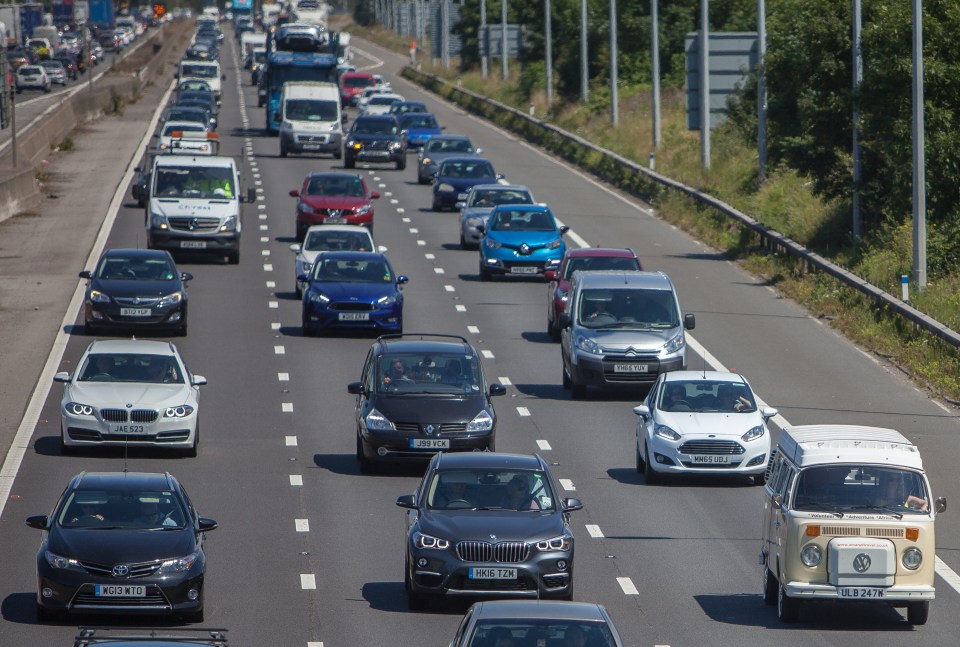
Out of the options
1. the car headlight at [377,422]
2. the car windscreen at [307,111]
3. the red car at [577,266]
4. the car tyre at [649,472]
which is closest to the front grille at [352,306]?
the red car at [577,266]

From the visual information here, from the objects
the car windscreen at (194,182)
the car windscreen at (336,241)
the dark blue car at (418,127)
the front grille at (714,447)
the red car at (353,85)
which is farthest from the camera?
the red car at (353,85)

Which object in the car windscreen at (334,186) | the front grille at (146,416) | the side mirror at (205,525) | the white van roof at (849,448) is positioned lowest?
the front grille at (146,416)

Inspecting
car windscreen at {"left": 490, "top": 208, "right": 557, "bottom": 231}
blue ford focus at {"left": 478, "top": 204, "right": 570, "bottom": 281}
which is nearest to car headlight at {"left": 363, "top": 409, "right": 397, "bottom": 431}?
blue ford focus at {"left": 478, "top": 204, "right": 570, "bottom": 281}

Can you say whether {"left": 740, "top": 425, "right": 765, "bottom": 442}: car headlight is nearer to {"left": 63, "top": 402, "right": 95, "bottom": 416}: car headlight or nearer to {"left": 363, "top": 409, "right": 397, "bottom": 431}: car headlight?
{"left": 363, "top": 409, "right": 397, "bottom": 431}: car headlight

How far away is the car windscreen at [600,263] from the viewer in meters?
35.1

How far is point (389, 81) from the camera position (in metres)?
118

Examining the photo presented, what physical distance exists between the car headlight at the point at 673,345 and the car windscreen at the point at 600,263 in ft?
17.7

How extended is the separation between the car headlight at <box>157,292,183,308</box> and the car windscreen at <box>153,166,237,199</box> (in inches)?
358

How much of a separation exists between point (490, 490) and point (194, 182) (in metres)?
26.4

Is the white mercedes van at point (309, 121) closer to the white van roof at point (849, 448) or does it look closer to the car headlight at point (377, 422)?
the car headlight at point (377, 422)

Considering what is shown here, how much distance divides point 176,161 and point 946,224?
1720cm

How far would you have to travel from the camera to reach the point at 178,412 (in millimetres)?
25031

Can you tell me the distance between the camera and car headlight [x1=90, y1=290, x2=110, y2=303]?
34094 mm

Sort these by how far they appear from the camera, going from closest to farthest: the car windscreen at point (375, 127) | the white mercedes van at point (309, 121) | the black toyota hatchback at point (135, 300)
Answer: the black toyota hatchback at point (135, 300), the car windscreen at point (375, 127), the white mercedes van at point (309, 121)
